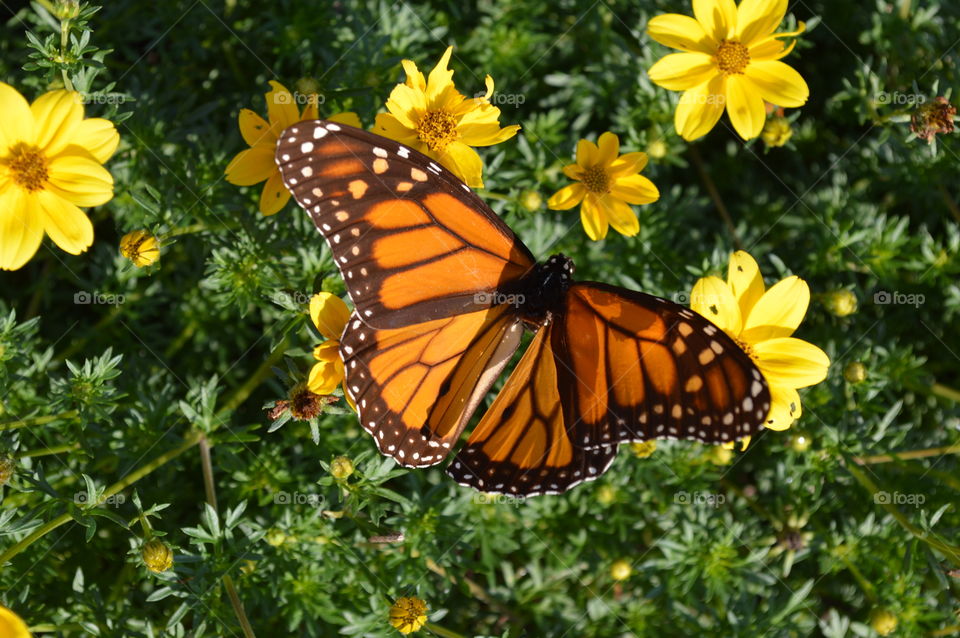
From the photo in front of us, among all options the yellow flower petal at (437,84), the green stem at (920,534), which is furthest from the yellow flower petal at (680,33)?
the green stem at (920,534)

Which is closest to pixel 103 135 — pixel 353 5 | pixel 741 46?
pixel 353 5

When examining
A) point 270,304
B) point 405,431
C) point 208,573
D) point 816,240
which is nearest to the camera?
point 405,431

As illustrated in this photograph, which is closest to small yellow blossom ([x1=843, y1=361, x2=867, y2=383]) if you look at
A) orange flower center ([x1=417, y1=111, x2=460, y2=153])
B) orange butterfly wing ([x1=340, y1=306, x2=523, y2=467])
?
orange butterfly wing ([x1=340, y1=306, x2=523, y2=467])

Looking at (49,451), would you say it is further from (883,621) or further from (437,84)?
(883,621)

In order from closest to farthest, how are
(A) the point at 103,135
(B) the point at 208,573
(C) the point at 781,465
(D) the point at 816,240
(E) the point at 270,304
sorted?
1. (A) the point at 103,135
2. (B) the point at 208,573
3. (E) the point at 270,304
4. (C) the point at 781,465
5. (D) the point at 816,240

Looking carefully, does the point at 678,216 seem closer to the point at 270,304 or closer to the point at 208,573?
the point at 270,304

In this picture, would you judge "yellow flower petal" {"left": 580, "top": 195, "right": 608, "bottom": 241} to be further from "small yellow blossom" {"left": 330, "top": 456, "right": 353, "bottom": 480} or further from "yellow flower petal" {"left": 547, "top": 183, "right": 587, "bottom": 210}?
"small yellow blossom" {"left": 330, "top": 456, "right": 353, "bottom": 480}
